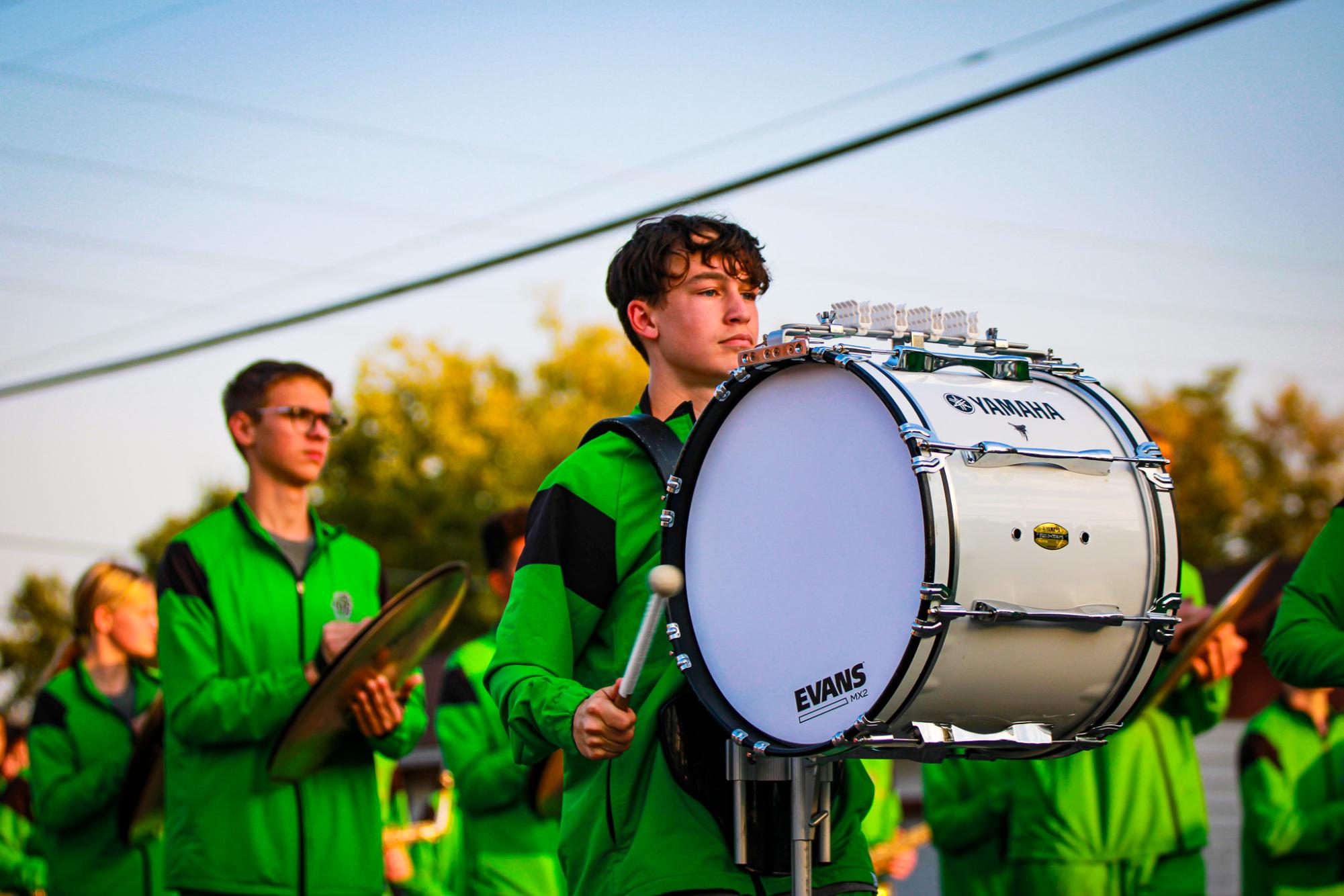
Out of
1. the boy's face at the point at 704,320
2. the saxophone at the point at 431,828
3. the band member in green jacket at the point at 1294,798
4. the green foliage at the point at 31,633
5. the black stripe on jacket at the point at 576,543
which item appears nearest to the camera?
the black stripe on jacket at the point at 576,543

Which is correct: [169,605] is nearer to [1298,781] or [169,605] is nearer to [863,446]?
[863,446]

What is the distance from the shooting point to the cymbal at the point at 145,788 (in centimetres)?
592

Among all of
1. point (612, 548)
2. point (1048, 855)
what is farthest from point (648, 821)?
point (1048, 855)

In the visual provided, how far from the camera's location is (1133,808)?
559 cm

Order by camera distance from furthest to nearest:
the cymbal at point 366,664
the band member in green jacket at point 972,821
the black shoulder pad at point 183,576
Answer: the band member in green jacket at point 972,821 < the black shoulder pad at point 183,576 < the cymbal at point 366,664

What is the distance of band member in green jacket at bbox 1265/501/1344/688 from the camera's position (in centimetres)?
396

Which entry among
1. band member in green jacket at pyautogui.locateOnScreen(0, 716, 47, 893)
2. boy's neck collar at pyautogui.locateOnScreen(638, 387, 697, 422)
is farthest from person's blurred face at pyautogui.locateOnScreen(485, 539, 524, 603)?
boy's neck collar at pyautogui.locateOnScreen(638, 387, 697, 422)

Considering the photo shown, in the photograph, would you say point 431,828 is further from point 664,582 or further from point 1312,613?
point 664,582

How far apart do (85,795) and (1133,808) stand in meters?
4.18

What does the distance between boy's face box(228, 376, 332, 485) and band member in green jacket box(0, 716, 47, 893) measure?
359cm

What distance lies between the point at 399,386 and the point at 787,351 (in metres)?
35.7

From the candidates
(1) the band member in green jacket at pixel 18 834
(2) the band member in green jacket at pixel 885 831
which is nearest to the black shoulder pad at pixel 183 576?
(1) the band member in green jacket at pixel 18 834

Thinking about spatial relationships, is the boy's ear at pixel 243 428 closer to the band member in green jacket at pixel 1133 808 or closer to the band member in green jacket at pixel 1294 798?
the band member in green jacket at pixel 1133 808

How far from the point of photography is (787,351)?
288cm
